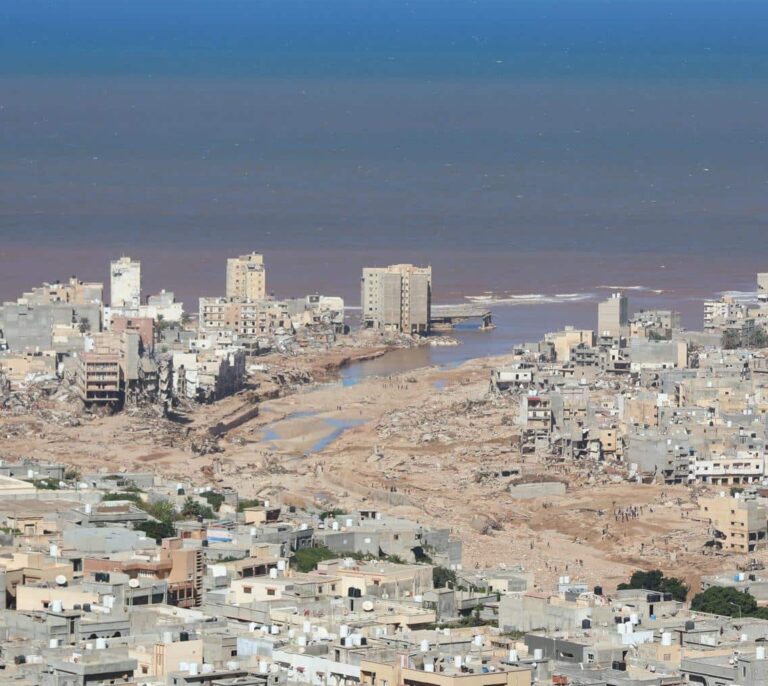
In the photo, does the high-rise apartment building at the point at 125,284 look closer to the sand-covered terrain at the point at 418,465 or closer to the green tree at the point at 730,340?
the sand-covered terrain at the point at 418,465

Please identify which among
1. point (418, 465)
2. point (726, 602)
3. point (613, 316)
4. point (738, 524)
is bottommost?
point (726, 602)

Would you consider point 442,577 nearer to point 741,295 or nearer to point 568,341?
point 568,341

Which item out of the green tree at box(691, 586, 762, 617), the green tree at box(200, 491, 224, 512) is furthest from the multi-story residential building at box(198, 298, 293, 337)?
the green tree at box(691, 586, 762, 617)

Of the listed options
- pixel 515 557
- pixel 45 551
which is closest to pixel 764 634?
pixel 45 551

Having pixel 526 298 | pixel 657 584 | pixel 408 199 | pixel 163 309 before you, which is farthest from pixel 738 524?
pixel 408 199

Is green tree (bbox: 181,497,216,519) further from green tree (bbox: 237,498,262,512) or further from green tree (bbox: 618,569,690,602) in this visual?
green tree (bbox: 618,569,690,602)

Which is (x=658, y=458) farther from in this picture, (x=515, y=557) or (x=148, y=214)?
(x=148, y=214)
